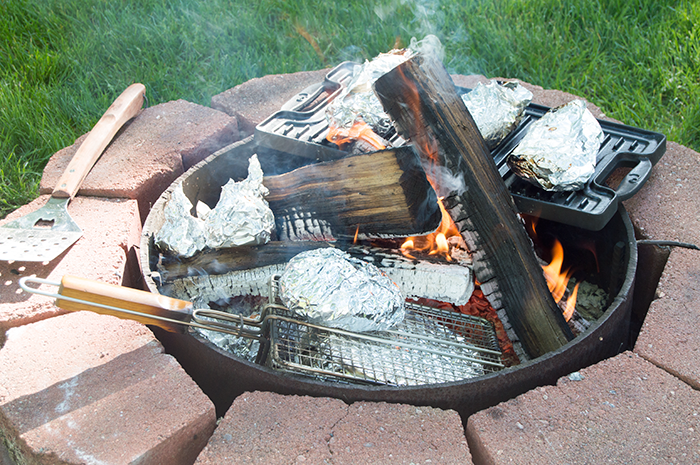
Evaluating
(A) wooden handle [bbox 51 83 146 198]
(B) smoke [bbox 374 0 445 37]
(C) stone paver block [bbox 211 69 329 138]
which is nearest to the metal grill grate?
(A) wooden handle [bbox 51 83 146 198]

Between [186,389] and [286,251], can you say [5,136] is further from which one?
[186,389]

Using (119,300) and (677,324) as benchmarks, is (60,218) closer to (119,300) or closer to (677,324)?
(119,300)

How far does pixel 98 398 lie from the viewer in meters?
1.34

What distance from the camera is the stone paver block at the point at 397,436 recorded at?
1.21 m

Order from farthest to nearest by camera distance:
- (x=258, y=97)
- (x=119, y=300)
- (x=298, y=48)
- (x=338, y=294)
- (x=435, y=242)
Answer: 1. (x=298, y=48)
2. (x=258, y=97)
3. (x=435, y=242)
4. (x=338, y=294)
5. (x=119, y=300)

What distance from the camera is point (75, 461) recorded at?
120cm

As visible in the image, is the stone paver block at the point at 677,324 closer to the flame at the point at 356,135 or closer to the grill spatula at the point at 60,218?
the flame at the point at 356,135

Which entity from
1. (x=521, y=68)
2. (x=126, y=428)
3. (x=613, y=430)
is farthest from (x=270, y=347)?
(x=521, y=68)

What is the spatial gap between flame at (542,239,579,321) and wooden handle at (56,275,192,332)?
1.24 m

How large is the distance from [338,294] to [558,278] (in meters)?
0.93

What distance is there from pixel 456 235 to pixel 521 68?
1.64 metres

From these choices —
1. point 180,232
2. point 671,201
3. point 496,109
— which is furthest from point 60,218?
point 671,201

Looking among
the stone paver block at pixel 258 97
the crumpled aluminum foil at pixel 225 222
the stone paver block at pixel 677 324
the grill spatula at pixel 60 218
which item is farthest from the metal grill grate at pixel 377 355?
the stone paver block at pixel 258 97

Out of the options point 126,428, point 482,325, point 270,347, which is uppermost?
point 126,428
